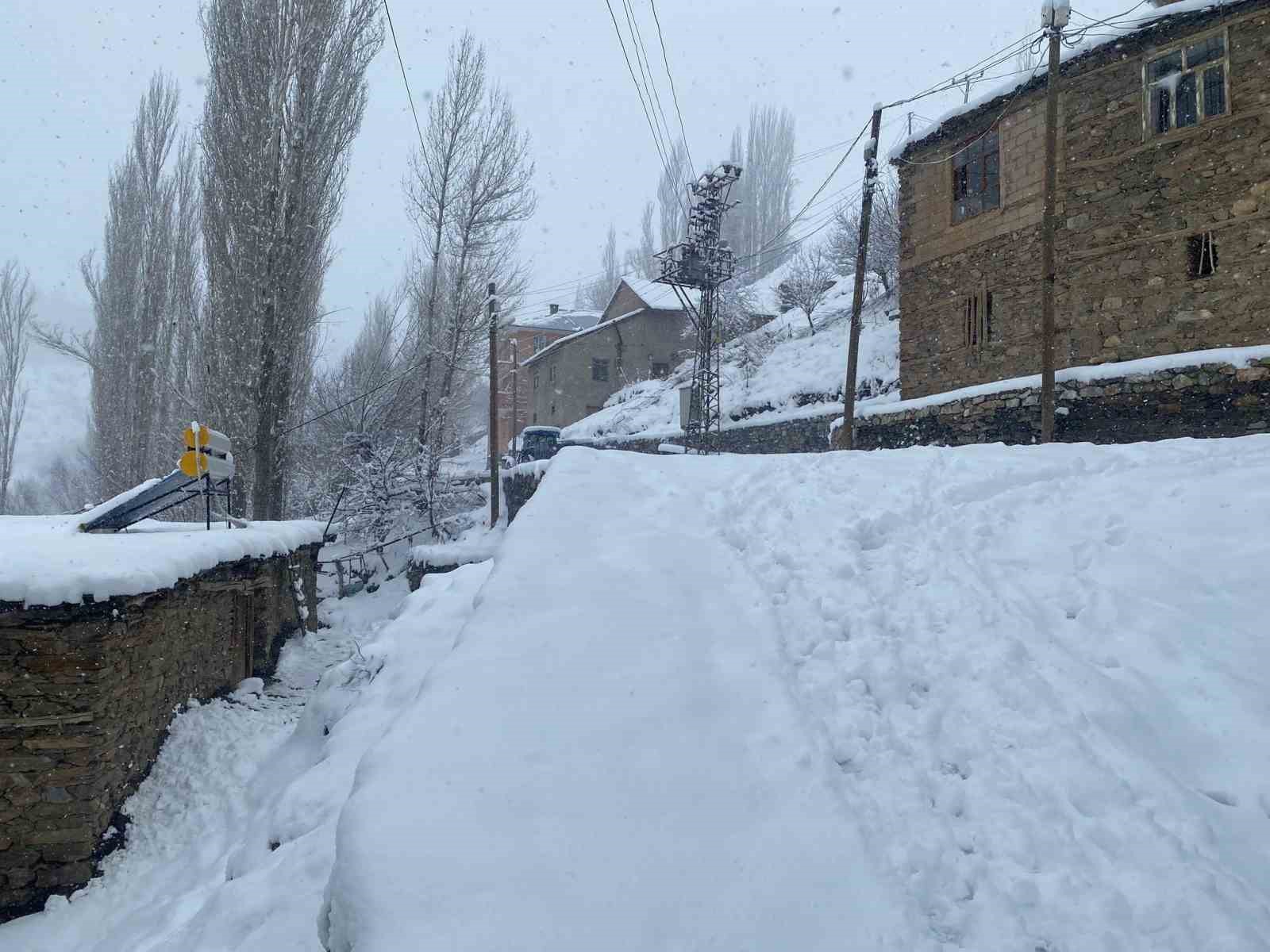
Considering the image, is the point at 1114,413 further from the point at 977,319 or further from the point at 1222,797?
the point at 1222,797

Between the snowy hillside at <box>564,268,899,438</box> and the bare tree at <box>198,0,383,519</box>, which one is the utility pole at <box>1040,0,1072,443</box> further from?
the bare tree at <box>198,0,383,519</box>

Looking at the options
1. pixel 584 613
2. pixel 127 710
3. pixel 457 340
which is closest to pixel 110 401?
pixel 457 340

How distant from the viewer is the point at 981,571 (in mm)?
4293

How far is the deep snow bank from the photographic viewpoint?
2324 mm

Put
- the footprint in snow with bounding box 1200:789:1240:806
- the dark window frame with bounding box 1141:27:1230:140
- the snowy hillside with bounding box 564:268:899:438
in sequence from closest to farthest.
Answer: the footprint in snow with bounding box 1200:789:1240:806 < the dark window frame with bounding box 1141:27:1230:140 < the snowy hillside with bounding box 564:268:899:438

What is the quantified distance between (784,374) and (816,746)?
852 inches

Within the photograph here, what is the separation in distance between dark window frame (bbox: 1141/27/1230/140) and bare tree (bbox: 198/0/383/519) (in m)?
15.4

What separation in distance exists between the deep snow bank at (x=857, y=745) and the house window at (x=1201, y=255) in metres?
7.32

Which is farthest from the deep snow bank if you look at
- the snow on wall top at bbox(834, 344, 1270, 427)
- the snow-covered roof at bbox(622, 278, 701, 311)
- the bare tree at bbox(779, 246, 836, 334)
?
the snow-covered roof at bbox(622, 278, 701, 311)

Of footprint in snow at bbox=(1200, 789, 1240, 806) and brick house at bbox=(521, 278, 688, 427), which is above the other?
brick house at bbox=(521, 278, 688, 427)

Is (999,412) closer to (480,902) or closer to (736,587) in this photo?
(736,587)

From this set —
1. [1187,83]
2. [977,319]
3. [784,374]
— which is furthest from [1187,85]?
[784,374]

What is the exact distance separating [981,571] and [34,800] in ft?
24.4

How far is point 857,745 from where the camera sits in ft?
10.3
